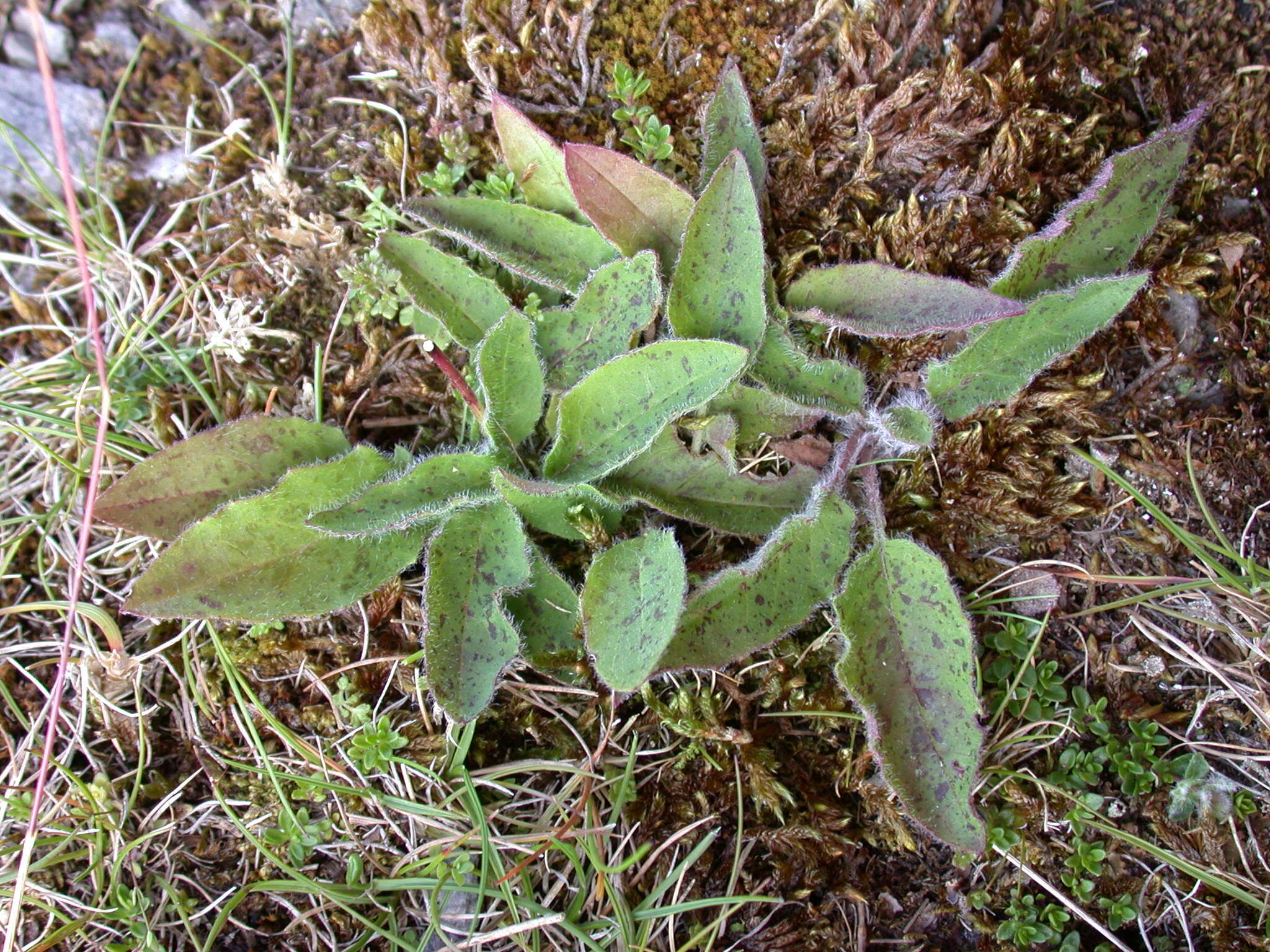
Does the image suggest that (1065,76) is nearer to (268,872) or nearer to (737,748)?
(737,748)

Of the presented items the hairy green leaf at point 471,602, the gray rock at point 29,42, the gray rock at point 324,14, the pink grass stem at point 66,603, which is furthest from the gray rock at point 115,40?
the hairy green leaf at point 471,602

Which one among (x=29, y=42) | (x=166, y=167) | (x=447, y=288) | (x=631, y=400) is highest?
(x=29, y=42)

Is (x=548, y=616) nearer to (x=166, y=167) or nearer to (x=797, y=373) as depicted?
(x=797, y=373)

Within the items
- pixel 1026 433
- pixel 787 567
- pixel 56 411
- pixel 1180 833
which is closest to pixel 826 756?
pixel 787 567

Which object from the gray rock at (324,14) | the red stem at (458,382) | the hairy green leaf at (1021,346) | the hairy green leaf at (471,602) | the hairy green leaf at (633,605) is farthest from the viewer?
the gray rock at (324,14)

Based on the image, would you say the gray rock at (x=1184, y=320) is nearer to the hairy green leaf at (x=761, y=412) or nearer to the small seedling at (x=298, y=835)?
the hairy green leaf at (x=761, y=412)

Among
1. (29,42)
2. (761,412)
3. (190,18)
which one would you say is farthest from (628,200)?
(29,42)
